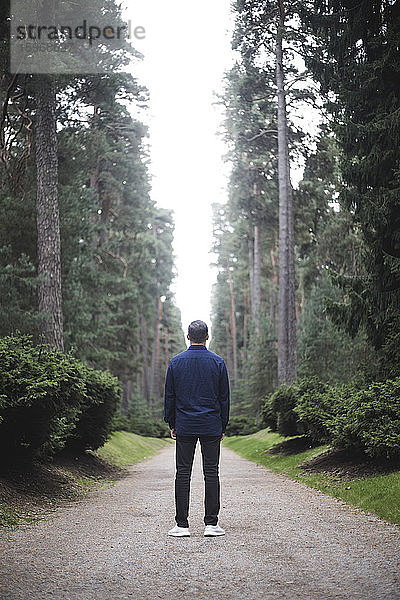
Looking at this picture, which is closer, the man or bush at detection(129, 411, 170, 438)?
the man

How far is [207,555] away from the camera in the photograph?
558 centimetres

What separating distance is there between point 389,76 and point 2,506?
39.2 ft

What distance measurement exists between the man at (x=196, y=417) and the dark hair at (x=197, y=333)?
0.14 meters

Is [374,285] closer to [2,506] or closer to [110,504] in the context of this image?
[110,504]

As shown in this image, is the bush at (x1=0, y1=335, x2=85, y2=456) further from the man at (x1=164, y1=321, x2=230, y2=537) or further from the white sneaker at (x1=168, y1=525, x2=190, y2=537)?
the white sneaker at (x1=168, y1=525, x2=190, y2=537)

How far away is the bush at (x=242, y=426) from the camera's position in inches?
1545

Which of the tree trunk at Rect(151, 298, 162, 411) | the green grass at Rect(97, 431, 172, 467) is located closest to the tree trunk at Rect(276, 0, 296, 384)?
the green grass at Rect(97, 431, 172, 467)

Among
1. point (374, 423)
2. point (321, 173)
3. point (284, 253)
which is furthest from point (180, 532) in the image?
point (321, 173)

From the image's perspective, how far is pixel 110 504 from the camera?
30.7 feet

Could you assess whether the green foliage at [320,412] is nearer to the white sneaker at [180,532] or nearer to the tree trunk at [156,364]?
the white sneaker at [180,532]

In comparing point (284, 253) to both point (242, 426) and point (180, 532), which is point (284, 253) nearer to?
point (242, 426)

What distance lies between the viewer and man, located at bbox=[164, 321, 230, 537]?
6.72 meters

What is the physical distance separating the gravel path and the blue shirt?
108 cm

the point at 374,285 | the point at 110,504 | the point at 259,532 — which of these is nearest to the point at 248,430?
the point at 374,285
